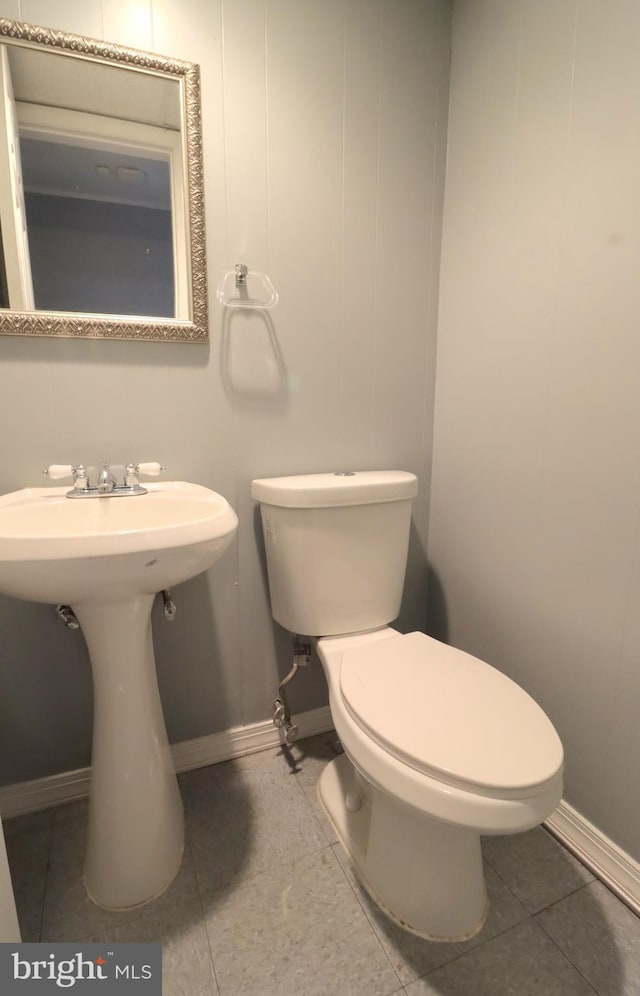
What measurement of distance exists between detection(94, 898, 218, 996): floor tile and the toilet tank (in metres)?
0.59

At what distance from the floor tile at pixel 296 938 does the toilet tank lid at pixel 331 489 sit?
0.80 meters

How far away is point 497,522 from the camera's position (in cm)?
119

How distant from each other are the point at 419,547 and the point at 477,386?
20.5 inches

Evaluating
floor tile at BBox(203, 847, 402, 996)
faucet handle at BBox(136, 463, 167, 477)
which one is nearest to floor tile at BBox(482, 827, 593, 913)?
floor tile at BBox(203, 847, 402, 996)

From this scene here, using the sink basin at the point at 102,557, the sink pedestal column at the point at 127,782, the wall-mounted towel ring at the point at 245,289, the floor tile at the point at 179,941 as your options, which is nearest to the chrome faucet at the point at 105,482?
the sink basin at the point at 102,557

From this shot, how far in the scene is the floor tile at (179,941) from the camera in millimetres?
802

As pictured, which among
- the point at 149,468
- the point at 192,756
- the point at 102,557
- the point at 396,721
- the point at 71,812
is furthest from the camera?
the point at 192,756

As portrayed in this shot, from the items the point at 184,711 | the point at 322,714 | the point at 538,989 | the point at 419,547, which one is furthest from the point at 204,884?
the point at 419,547

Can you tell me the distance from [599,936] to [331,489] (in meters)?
1.00

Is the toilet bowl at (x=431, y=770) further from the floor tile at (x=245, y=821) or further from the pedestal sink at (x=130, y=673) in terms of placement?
the pedestal sink at (x=130, y=673)

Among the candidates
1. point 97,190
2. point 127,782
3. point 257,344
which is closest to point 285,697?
point 127,782

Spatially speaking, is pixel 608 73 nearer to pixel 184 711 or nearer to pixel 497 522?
pixel 497 522

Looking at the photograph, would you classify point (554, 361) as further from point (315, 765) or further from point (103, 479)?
point (315, 765)

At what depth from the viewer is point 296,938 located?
2.85 feet
